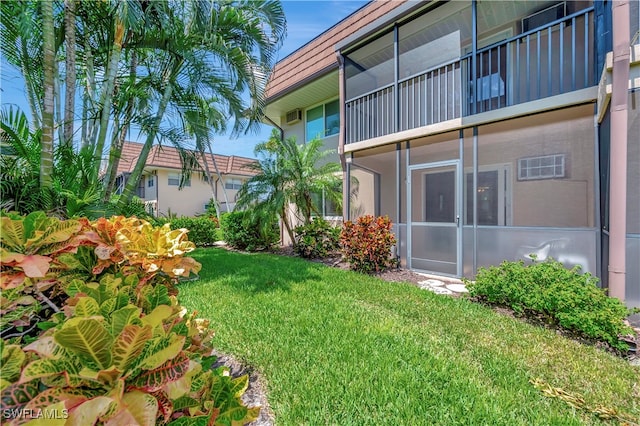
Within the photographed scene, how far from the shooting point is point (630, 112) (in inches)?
162

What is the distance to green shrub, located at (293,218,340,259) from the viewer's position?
914cm

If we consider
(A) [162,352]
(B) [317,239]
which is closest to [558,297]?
(A) [162,352]

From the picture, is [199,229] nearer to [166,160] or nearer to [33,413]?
[166,160]

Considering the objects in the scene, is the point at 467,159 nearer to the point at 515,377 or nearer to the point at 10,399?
the point at 515,377

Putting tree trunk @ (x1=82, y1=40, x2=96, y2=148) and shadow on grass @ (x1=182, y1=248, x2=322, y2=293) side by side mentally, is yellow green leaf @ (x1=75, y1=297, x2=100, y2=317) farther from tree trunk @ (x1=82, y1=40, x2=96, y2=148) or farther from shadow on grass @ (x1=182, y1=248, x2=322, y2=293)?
tree trunk @ (x1=82, y1=40, x2=96, y2=148)

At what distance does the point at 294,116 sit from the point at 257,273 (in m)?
8.69

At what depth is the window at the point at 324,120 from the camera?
37.5 feet

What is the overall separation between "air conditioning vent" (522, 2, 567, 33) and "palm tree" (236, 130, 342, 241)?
6.04m

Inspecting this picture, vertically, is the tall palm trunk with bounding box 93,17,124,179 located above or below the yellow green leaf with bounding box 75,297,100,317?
above

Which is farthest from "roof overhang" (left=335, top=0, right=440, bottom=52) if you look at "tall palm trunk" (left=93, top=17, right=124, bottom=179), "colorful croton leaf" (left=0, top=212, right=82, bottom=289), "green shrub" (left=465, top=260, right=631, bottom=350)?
"colorful croton leaf" (left=0, top=212, right=82, bottom=289)

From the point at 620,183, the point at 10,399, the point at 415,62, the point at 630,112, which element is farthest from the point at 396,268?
the point at 10,399

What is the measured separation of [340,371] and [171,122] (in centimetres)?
651

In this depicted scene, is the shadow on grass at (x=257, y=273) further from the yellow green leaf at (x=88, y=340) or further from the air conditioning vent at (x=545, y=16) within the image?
the air conditioning vent at (x=545, y=16)

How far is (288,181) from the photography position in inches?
372
